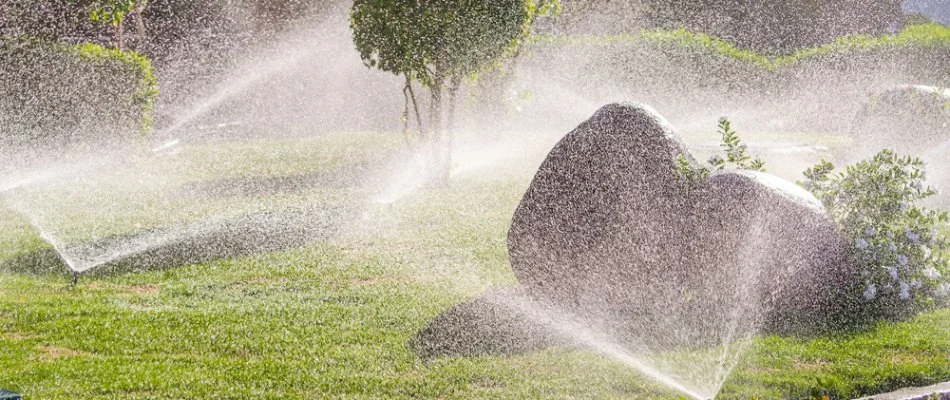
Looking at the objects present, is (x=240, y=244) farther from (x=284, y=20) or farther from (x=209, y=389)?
(x=284, y=20)

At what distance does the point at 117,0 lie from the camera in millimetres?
12688

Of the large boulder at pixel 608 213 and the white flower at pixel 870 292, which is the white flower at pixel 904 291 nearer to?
the white flower at pixel 870 292

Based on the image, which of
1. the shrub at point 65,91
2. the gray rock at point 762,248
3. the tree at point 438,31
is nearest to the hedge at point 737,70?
the tree at point 438,31

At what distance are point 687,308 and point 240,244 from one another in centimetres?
441

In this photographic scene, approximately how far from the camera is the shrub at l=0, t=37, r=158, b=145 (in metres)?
13.3

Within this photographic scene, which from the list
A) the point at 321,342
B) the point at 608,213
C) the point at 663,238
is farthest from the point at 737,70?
the point at 321,342

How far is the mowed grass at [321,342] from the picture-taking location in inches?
224

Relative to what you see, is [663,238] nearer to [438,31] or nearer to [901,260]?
[901,260]

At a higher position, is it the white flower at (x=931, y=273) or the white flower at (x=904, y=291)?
the white flower at (x=931, y=273)

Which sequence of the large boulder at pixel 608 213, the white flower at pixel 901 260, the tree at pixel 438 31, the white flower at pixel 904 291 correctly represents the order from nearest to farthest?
the large boulder at pixel 608 213
the white flower at pixel 904 291
the white flower at pixel 901 260
the tree at pixel 438 31

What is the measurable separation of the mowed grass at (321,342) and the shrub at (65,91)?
4426mm

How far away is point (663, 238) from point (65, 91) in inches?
369

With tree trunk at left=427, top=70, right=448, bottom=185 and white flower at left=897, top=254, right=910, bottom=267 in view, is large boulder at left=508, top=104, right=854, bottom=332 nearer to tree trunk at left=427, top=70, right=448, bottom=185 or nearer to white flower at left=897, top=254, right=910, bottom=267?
white flower at left=897, top=254, right=910, bottom=267

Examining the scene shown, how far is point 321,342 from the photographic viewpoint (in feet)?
21.2
